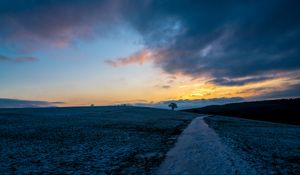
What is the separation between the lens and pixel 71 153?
14945 mm

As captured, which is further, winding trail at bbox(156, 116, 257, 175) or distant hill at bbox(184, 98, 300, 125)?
distant hill at bbox(184, 98, 300, 125)

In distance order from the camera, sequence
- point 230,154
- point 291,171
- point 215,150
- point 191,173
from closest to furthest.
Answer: point 191,173
point 291,171
point 230,154
point 215,150

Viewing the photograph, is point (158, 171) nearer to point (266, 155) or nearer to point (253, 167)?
point (253, 167)

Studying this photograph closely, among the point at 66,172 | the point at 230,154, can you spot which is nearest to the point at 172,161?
the point at 230,154

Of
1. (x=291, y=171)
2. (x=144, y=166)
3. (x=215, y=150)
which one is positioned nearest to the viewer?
(x=291, y=171)

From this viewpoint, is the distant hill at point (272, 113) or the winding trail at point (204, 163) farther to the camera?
the distant hill at point (272, 113)

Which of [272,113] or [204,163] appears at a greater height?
[204,163]

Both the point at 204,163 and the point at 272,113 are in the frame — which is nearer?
the point at 204,163

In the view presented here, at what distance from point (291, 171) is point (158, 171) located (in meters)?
6.57

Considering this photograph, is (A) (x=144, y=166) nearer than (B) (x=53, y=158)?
Yes

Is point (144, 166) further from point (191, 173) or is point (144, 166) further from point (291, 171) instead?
point (291, 171)

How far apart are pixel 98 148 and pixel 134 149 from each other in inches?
105

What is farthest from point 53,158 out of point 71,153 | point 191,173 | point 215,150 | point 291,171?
point 291,171

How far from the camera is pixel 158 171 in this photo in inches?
436
